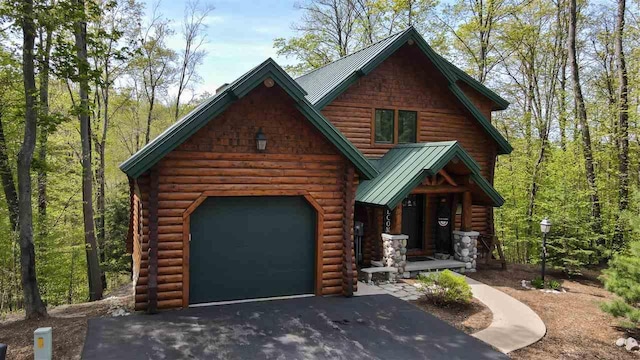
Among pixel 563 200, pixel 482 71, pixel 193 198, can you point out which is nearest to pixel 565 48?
pixel 482 71

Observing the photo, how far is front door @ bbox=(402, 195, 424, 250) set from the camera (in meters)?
13.7

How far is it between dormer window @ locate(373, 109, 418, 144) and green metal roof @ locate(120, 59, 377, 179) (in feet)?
15.8

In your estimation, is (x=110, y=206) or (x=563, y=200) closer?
(x=563, y=200)

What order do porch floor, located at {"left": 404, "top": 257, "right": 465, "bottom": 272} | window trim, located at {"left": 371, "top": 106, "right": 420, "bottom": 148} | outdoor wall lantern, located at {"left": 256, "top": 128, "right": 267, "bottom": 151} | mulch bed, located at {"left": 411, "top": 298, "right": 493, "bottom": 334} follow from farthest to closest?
window trim, located at {"left": 371, "top": 106, "right": 420, "bottom": 148}, porch floor, located at {"left": 404, "top": 257, "right": 465, "bottom": 272}, outdoor wall lantern, located at {"left": 256, "top": 128, "right": 267, "bottom": 151}, mulch bed, located at {"left": 411, "top": 298, "right": 493, "bottom": 334}

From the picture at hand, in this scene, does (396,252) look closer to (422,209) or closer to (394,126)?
(422,209)

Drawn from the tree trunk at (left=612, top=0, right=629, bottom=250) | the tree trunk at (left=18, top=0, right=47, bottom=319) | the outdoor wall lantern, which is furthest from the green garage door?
the tree trunk at (left=612, top=0, right=629, bottom=250)

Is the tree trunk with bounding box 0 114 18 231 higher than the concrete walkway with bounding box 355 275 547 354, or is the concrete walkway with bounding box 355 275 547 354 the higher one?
the tree trunk with bounding box 0 114 18 231

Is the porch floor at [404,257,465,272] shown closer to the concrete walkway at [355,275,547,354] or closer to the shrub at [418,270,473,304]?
the concrete walkway at [355,275,547,354]

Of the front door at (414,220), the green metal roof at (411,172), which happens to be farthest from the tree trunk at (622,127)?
the front door at (414,220)

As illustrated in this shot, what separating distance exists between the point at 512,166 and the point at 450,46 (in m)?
8.03

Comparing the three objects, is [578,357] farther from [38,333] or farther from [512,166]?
[512,166]

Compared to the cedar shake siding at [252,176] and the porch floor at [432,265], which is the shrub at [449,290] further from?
the porch floor at [432,265]

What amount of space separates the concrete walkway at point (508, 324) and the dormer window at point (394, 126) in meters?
5.52

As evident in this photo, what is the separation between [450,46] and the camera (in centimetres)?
2472
